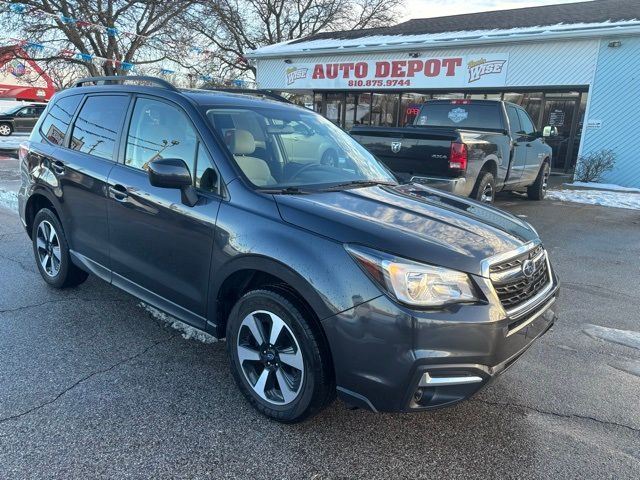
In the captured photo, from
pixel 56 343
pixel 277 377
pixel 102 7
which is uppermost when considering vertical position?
pixel 102 7

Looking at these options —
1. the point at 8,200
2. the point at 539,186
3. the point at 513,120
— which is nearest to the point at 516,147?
the point at 513,120

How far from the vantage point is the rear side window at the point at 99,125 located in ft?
12.4

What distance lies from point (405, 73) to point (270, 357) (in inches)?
655

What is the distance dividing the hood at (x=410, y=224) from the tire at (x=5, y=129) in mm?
29185

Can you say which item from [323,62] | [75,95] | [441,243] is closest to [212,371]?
[441,243]

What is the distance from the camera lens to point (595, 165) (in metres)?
14.1

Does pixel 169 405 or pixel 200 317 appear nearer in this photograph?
pixel 169 405

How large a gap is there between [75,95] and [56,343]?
Answer: 2176mm

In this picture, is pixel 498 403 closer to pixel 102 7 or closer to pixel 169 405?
pixel 169 405

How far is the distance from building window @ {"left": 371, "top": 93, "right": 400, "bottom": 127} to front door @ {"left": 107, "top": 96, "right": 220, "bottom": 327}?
54.8 ft

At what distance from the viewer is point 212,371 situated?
10.8ft

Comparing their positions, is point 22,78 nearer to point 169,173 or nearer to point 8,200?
point 8,200

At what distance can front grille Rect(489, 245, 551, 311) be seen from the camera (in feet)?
8.11

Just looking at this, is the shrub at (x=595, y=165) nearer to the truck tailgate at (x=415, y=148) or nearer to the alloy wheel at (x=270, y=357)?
the truck tailgate at (x=415, y=148)
